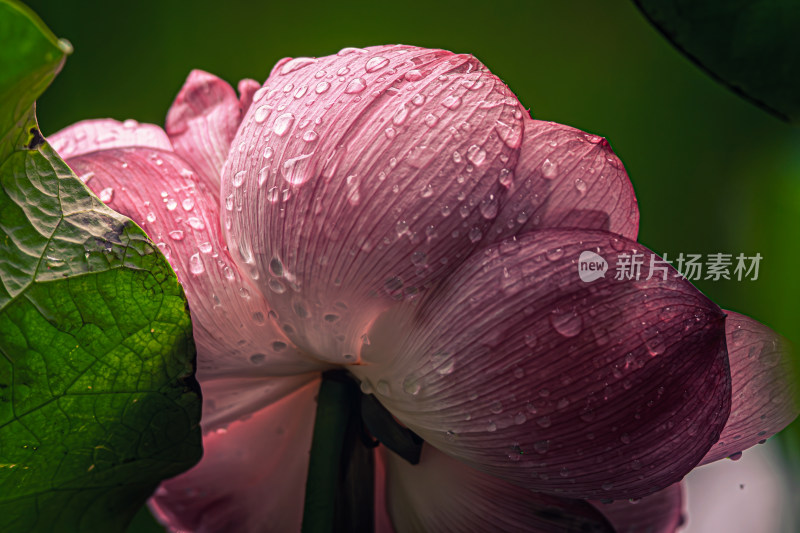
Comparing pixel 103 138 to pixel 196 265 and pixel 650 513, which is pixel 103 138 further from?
pixel 650 513

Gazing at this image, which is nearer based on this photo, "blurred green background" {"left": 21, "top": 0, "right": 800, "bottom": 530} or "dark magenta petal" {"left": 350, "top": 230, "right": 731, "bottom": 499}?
"dark magenta petal" {"left": 350, "top": 230, "right": 731, "bottom": 499}

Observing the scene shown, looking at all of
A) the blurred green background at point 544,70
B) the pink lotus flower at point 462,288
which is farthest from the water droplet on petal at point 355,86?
the blurred green background at point 544,70

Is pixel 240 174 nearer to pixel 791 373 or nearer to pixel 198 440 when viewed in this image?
pixel 198 440

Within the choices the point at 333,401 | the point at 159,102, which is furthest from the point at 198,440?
the point at 159,102

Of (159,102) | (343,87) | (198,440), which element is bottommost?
(159,102)

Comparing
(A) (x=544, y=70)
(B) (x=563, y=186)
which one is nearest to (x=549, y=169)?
(B) (x=563, y=186)

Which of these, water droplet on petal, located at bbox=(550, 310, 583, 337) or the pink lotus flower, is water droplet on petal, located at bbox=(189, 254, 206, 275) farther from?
water droplet on petal, located at bbox=(550, 310, 583, 337)

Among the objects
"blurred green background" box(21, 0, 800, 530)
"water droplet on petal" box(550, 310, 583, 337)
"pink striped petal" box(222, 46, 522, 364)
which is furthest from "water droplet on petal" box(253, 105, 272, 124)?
"blurred green background" box(21, 0, 800, 530)
